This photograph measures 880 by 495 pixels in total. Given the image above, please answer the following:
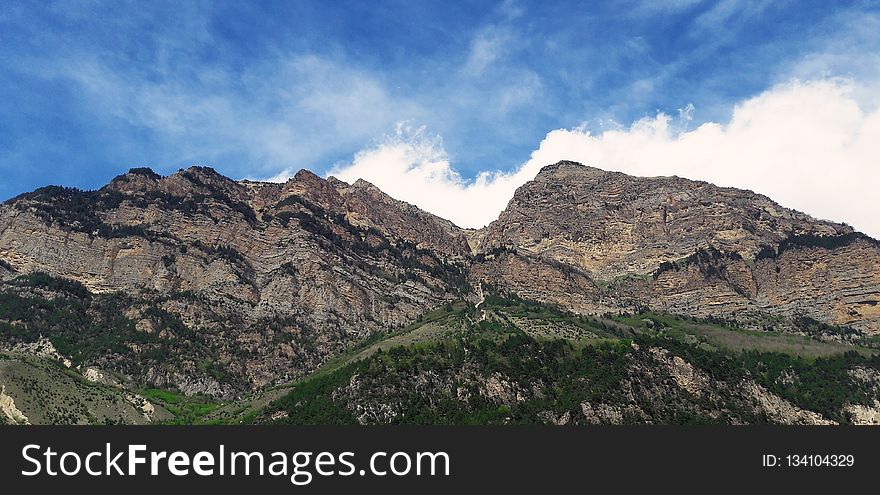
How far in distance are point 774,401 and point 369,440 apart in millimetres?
156279

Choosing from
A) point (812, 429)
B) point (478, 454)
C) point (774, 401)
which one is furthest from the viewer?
point (774, 401)

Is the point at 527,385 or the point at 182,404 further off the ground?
the point at 182,404

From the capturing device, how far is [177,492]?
4453 cm

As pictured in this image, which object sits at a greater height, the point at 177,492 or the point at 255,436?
the point at 255,436

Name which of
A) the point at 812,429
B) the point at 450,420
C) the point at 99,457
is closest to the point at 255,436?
the point at 99,457

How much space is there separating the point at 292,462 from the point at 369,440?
501cm

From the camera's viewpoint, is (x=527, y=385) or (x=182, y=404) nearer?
(x=527, y=385)

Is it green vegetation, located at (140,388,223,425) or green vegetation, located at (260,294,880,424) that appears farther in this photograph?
green vegetation, located at (140,388,223,425)

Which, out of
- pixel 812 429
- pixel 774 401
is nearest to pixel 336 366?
pixel 774 401

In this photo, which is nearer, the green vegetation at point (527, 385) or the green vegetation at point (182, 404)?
the green vegetation at point (527, 385)

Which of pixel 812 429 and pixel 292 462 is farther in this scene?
pixel 812 429

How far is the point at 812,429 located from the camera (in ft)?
201

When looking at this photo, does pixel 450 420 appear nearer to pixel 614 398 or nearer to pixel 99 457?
pixel 614 398

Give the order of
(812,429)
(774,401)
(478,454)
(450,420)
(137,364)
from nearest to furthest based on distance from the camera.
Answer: (478,454) → (812,429) → (450,420) → (774,401) → (137,364)
